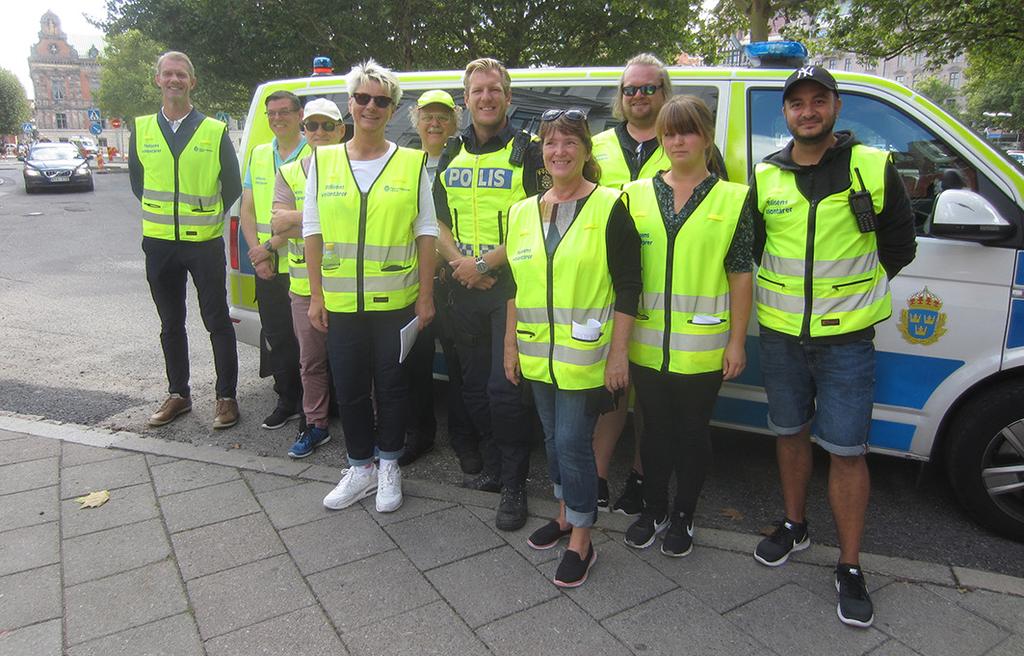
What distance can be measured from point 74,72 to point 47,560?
4759 inches

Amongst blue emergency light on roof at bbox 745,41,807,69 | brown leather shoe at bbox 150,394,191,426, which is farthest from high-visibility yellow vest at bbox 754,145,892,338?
brown leather shoe at bbox 150,394,191,426

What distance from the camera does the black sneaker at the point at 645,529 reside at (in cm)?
298

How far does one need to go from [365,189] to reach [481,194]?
0.51m

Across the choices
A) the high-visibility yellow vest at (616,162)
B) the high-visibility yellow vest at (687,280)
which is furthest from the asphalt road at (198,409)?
the high-visibility yellow vest at (616,162)

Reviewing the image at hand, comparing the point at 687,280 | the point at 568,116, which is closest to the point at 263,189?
the point at 568,116

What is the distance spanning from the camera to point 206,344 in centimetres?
627

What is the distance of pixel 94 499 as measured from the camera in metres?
3.38

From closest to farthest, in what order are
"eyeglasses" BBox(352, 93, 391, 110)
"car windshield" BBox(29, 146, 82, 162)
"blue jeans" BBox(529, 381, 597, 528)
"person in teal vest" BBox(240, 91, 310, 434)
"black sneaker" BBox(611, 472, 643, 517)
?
"blue jeans" BBox(529, 381, 597, 528), "eyeglasses" BBox(352, 93, 391, 110), "black sneaker" BBox(611, 472, 643, 517), "person in teal vest" BBox(240, 91, 310, 434), "car windshield" BBox(29, 146, 82, 162)

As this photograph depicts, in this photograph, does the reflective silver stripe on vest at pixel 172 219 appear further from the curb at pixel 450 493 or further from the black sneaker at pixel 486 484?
the black sneaker at pixel 486 484

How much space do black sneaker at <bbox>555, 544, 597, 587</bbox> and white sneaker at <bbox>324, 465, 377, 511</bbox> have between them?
1112 millimetres

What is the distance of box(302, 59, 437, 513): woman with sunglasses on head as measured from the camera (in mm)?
3088

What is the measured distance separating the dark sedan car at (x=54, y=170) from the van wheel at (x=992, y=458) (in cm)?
2637

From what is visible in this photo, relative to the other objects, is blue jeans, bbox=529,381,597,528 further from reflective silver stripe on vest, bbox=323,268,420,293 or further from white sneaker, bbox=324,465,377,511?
white sneaker, bbox=324,465,377,511

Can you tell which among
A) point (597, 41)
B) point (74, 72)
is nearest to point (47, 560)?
point (597, 41)
